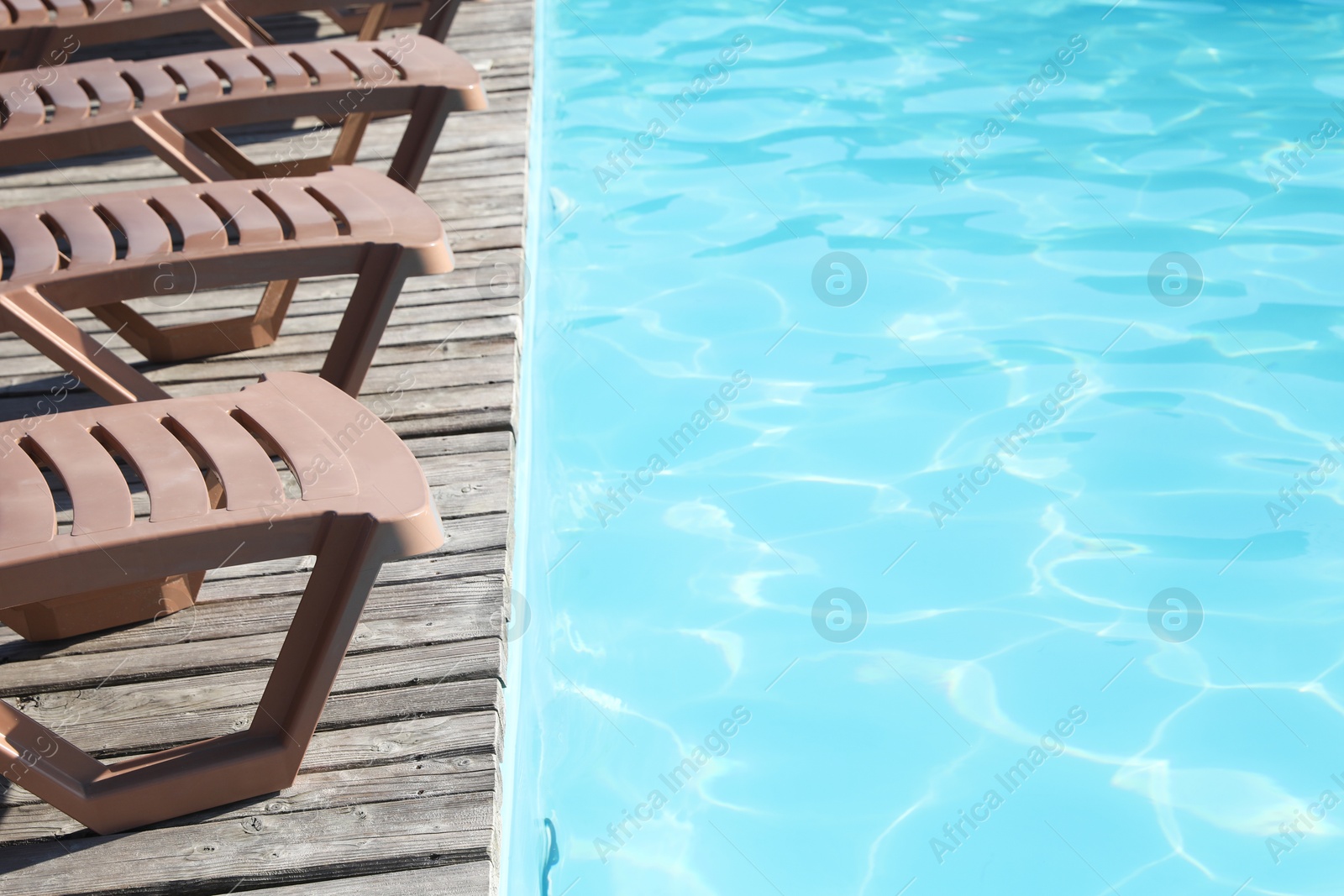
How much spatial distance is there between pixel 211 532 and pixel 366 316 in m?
1.08

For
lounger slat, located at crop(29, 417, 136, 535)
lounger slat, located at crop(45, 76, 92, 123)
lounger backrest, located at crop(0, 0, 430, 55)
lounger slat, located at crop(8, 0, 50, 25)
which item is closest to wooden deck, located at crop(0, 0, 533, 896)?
lounger slat, located at crop(29, 417, 136, 535)

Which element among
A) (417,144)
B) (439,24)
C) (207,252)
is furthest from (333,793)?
(439,24)

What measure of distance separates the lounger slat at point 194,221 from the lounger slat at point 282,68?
75 cm

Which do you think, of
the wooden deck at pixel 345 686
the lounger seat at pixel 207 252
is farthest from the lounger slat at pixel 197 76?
the wooden deck at pixel 345 686

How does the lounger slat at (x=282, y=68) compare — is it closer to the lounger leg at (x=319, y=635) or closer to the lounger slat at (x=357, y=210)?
the lounger slat at (x=357, y=210)

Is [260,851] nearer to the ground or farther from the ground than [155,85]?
nearer to the ground

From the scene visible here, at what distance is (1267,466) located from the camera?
3.70 metres

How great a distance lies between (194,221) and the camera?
2697 mm

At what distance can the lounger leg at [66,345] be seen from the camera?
237cm

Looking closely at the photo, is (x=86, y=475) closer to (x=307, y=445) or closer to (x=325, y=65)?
(x=307, y=445)

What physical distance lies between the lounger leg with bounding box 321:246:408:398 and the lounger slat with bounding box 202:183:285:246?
234mm

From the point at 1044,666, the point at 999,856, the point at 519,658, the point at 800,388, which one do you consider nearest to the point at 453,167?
the point at 800,388

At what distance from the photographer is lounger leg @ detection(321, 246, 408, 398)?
2.61m

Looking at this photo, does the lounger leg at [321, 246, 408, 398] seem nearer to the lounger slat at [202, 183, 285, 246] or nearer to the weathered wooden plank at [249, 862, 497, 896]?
the lounger slat at [202, 183, 285, 246]
